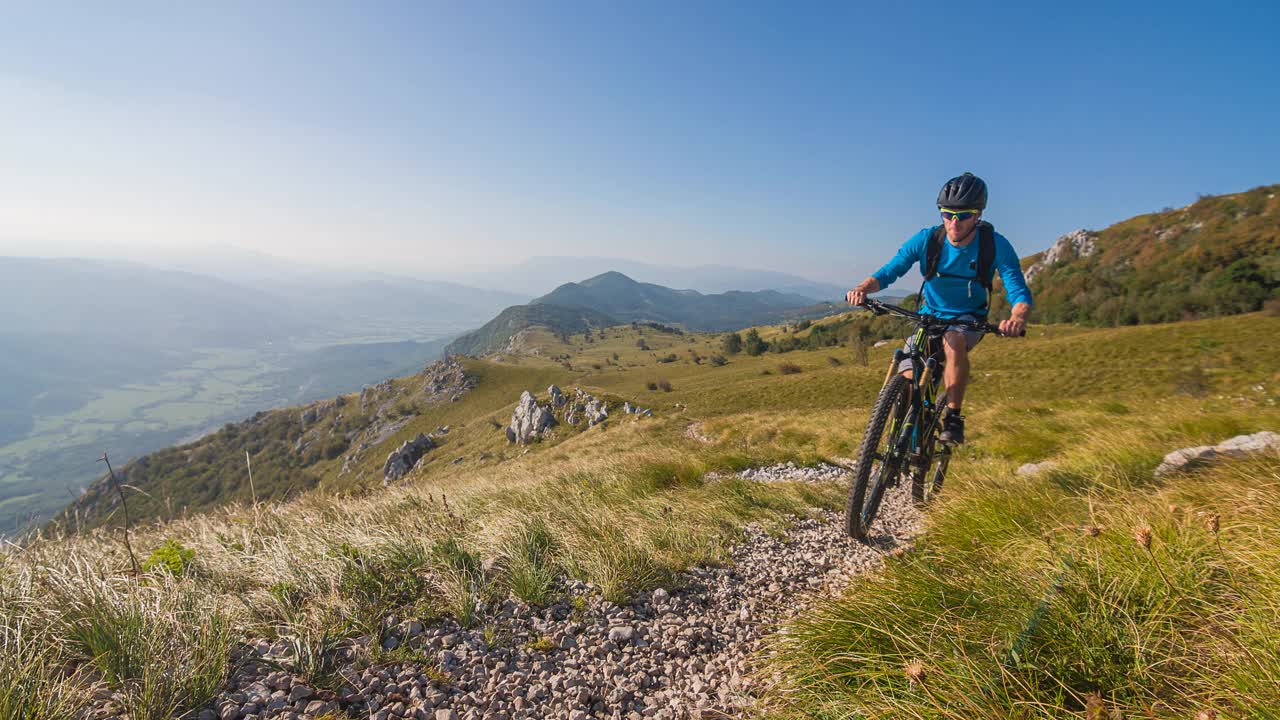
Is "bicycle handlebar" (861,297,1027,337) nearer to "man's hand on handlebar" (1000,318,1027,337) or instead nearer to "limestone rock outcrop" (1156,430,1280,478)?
"man's hand on handlebar" (1000,318,1027,337)

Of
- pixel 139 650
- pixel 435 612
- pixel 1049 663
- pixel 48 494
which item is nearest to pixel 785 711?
pixel 1049 663

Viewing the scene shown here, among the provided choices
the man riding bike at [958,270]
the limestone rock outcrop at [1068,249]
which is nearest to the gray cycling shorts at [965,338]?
the man riding bike at [958,270]

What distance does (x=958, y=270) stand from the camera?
17.4 ft

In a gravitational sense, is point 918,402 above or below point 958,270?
below

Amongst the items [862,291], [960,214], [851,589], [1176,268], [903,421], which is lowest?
[851,589]

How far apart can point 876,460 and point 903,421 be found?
1.83 ft

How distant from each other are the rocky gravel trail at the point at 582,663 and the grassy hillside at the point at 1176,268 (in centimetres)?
7151

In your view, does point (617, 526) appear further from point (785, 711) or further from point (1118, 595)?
point (1118, 595)

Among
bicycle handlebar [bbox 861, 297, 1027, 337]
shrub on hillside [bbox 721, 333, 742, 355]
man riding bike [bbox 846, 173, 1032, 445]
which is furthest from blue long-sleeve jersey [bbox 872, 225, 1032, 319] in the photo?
shrub on hillside [bbox 721, 333, 742, 355]

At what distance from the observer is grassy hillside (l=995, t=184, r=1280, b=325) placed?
162ft

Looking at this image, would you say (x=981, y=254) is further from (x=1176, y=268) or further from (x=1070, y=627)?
(x=1176, y=268)

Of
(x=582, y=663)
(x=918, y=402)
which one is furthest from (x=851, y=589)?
(x=918, y=402)

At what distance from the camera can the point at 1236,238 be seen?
2331 inches

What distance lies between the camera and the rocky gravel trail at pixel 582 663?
8.57 ft
